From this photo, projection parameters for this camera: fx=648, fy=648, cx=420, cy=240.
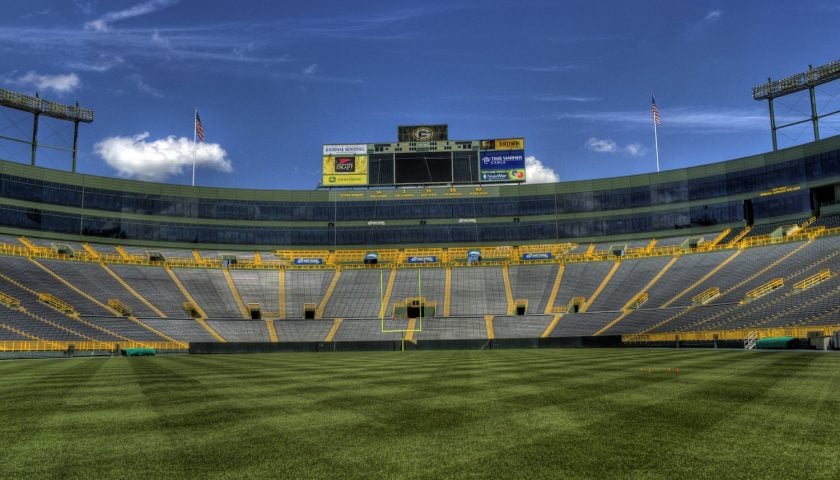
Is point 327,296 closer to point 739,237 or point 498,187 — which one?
point 498,187

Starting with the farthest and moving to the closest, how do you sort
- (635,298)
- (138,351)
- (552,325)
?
(635,298)
(552,325)
(138,351)

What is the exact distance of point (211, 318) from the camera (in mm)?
67875

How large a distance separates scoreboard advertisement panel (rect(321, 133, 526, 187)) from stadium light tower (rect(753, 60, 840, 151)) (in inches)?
1159

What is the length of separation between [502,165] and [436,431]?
79.2 metres

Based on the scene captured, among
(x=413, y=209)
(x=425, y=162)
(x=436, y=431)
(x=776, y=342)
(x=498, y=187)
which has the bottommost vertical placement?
(x=776, y=342)

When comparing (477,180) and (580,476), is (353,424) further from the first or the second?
(477,180)

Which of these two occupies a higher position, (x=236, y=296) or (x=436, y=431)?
(x=236, y=296)

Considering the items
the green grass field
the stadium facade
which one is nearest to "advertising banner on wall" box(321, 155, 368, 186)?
the stadium facade

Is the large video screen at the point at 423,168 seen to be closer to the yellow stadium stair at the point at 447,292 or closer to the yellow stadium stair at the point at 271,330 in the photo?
the yellow stadium stair at the point at 447,292

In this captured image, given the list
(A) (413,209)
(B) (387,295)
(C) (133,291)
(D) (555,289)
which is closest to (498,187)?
(A) (413,209)

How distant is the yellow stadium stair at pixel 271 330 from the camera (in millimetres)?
63969

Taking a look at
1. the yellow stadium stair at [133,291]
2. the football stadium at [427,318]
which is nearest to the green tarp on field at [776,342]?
the football stadium at [427,318]

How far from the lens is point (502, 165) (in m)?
86.7

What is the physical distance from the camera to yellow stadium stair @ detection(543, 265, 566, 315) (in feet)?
227
